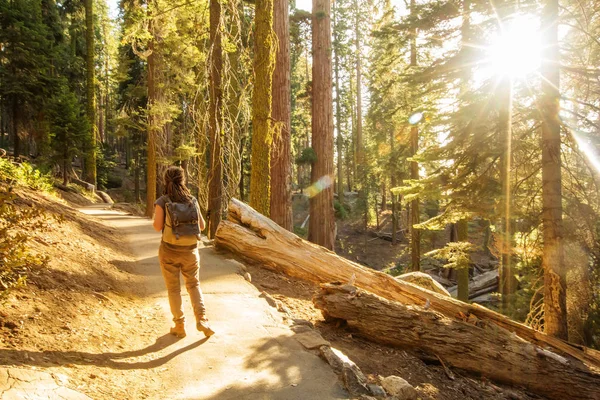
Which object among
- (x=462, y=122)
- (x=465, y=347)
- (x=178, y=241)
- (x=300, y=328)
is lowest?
(x=465, y=347)

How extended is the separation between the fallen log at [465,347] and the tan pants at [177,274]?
197cm

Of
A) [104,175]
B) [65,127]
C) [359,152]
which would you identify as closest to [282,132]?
[65,127]

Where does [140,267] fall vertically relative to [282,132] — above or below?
below

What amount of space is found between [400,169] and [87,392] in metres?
17.3

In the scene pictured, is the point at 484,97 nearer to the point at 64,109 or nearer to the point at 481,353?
the point at 481,353

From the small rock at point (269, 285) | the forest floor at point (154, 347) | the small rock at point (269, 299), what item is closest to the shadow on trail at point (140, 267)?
the forest floor at point (154, 347)

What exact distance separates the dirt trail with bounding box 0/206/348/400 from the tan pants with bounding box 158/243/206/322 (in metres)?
0.36

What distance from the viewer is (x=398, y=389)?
3.72 m

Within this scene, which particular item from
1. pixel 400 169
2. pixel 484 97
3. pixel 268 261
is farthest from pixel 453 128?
pixel 400 169

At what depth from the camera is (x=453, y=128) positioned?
774 centimetres

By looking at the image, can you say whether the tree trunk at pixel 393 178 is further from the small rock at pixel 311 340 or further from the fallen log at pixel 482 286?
the small rock at pixel 311 340

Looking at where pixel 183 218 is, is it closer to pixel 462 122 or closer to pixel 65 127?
pixel 462 122

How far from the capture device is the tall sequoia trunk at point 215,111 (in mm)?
8625

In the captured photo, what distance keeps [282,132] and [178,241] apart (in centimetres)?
603
